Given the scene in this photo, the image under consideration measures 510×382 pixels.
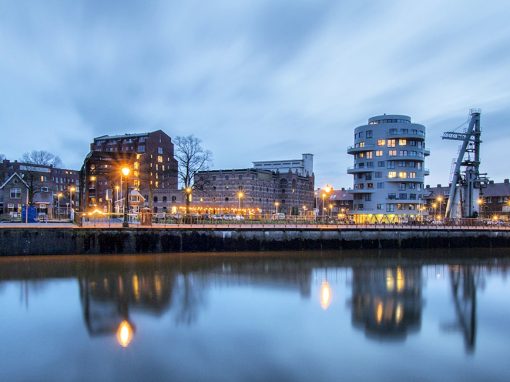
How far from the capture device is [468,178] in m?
82.9

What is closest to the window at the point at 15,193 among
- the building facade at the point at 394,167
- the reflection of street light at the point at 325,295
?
the building facade at the point at 394,167

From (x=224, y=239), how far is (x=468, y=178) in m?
56.1

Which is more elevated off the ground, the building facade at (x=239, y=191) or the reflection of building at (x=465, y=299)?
the building facade at (x=239, y=191)

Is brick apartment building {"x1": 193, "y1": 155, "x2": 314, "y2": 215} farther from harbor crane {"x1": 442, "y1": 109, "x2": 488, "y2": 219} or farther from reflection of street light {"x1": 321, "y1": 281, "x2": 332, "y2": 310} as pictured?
reflection of street light {"x1": 321, "y1": 281, "x2": 332, "y2": 310}

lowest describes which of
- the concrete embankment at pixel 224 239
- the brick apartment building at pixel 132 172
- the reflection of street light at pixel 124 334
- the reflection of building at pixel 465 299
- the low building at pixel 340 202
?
the reflection of building at pixel 465 299

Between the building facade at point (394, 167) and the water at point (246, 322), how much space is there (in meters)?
56.4

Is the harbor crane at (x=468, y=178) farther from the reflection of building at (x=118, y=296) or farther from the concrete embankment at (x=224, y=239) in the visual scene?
the reflection of building at (x=118, y=296)

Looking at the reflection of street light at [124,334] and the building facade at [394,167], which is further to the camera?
the building facade at [394,167]

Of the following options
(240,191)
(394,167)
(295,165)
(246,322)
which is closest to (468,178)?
(394,167)

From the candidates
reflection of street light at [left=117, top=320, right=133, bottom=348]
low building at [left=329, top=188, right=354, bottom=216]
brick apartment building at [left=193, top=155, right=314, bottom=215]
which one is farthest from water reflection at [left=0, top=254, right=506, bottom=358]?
low building at [left=329, top=188, right=354, bottom=216]

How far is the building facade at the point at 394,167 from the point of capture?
93.3m

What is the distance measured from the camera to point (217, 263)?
130 ft

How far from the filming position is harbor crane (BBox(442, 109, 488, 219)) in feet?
270

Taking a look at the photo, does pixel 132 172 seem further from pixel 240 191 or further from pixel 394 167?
pixel 394 167
